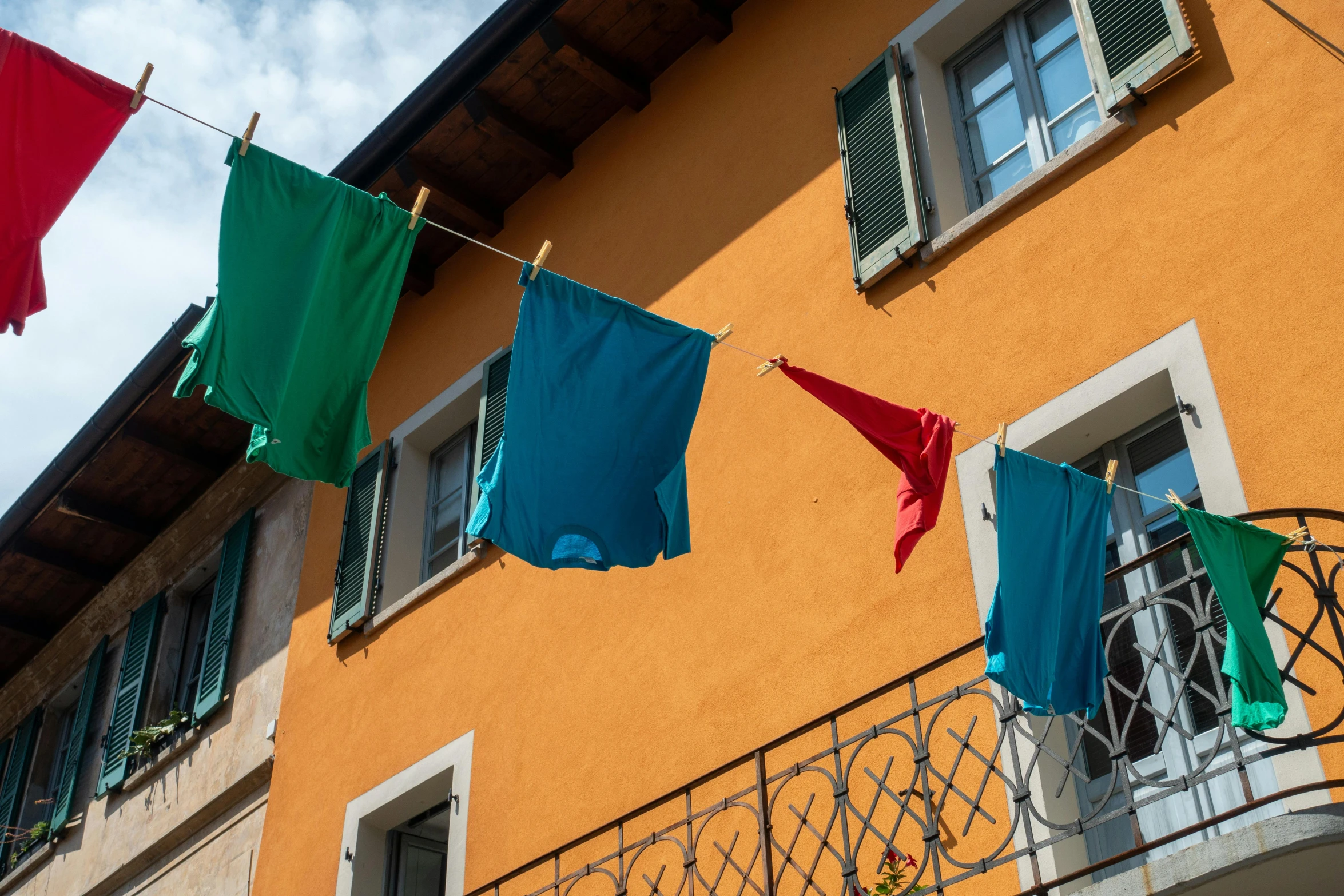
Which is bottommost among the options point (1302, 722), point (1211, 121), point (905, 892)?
point (905, 892)

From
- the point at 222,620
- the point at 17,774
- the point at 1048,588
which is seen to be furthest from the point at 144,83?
the point at 17,774

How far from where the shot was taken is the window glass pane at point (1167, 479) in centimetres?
598

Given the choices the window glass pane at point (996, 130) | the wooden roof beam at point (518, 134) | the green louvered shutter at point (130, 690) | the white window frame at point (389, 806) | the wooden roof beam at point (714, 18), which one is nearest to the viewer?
the window glass pane at point (996, 130)

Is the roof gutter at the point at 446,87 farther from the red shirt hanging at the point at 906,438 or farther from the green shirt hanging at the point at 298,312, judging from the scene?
the red shirt hanging at the point at 906,438

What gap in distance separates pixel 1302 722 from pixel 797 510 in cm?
280

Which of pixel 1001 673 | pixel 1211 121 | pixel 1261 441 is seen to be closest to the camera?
pixel 1001 673

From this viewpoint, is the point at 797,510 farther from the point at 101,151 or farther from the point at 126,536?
the point at 126,536

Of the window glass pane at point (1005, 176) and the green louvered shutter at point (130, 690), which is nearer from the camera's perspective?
the window glass pane at point (1005, 176)

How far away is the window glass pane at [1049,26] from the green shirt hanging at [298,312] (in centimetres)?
360

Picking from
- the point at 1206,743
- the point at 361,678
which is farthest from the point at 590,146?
the point at 1206,743

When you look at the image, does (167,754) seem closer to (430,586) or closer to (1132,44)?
(430,586)

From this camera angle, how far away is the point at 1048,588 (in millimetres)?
5023

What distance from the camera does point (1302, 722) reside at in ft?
16.1

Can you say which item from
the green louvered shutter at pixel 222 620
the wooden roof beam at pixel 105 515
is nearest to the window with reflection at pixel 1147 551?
the green louvered shutter at pixel 222 620
